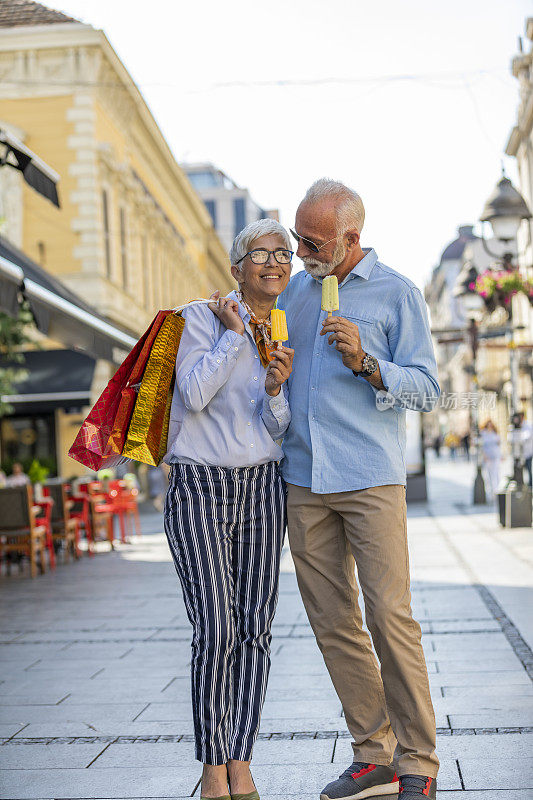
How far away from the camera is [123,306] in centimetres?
2738

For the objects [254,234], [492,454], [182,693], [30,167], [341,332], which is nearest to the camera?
[341,332]

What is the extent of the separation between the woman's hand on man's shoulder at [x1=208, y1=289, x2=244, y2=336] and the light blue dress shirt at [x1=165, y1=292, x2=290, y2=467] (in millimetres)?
31

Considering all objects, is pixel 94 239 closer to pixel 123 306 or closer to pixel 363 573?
pixel 123 306

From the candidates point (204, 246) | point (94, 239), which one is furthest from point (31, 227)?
point (204, 246)

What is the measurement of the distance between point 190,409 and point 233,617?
2.32 ft

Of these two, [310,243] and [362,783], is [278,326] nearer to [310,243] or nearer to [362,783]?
[310,243]

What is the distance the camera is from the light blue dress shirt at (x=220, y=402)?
3.42 m

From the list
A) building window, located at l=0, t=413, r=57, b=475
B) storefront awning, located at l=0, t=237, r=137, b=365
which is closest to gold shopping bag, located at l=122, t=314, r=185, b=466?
storefront awning, located at l=0, t=237, r=137, b=365

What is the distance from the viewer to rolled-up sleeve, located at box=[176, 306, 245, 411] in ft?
11.1

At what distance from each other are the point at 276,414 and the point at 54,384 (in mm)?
18892

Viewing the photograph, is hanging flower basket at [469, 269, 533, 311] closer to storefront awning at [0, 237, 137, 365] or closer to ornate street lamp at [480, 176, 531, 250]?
ornate street lamp at [480, 176, 531, 250]

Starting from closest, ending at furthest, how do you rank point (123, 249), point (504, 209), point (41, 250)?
1. point (504, 209)
2. point (41, 250)
3. point (123, 249)

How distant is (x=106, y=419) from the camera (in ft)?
11.9

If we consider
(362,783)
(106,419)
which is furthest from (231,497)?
(362,783)
